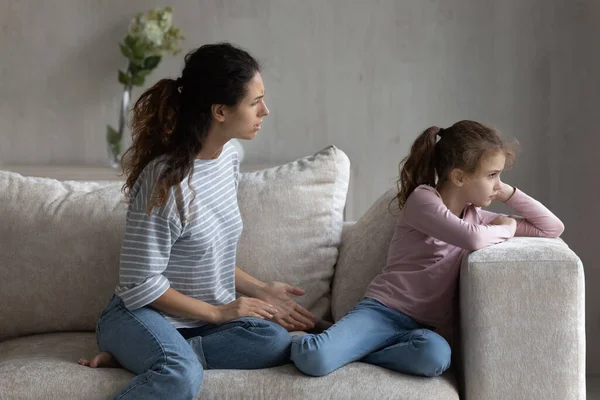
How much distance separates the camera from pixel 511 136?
333cm

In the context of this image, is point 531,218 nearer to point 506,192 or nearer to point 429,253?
point 506,192

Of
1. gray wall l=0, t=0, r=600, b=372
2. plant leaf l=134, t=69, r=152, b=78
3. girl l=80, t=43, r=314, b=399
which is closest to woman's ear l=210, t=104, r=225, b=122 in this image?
girl l=80, t=43, r=314, b=399

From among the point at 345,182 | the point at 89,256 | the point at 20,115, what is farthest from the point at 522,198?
the point at 20,115

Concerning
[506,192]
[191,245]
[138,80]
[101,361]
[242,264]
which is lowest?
[101,361]

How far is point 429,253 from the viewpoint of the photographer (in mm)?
2086

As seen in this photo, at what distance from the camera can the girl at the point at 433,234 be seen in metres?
1.94

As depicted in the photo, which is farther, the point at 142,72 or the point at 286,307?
the point at 142,72

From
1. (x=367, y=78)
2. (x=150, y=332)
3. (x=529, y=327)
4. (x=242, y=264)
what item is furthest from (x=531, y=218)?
(x=367, y=78)

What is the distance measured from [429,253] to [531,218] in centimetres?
28

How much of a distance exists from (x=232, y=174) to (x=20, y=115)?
168cm

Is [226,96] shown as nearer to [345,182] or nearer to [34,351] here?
[345,182]

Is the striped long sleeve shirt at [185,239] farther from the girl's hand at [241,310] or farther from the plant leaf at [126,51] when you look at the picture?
the plant leaf at [126,51]

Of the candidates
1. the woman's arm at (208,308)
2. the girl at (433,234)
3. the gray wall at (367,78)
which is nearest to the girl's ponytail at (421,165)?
the girl at (433,234)

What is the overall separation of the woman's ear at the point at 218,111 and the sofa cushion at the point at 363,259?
501mm
